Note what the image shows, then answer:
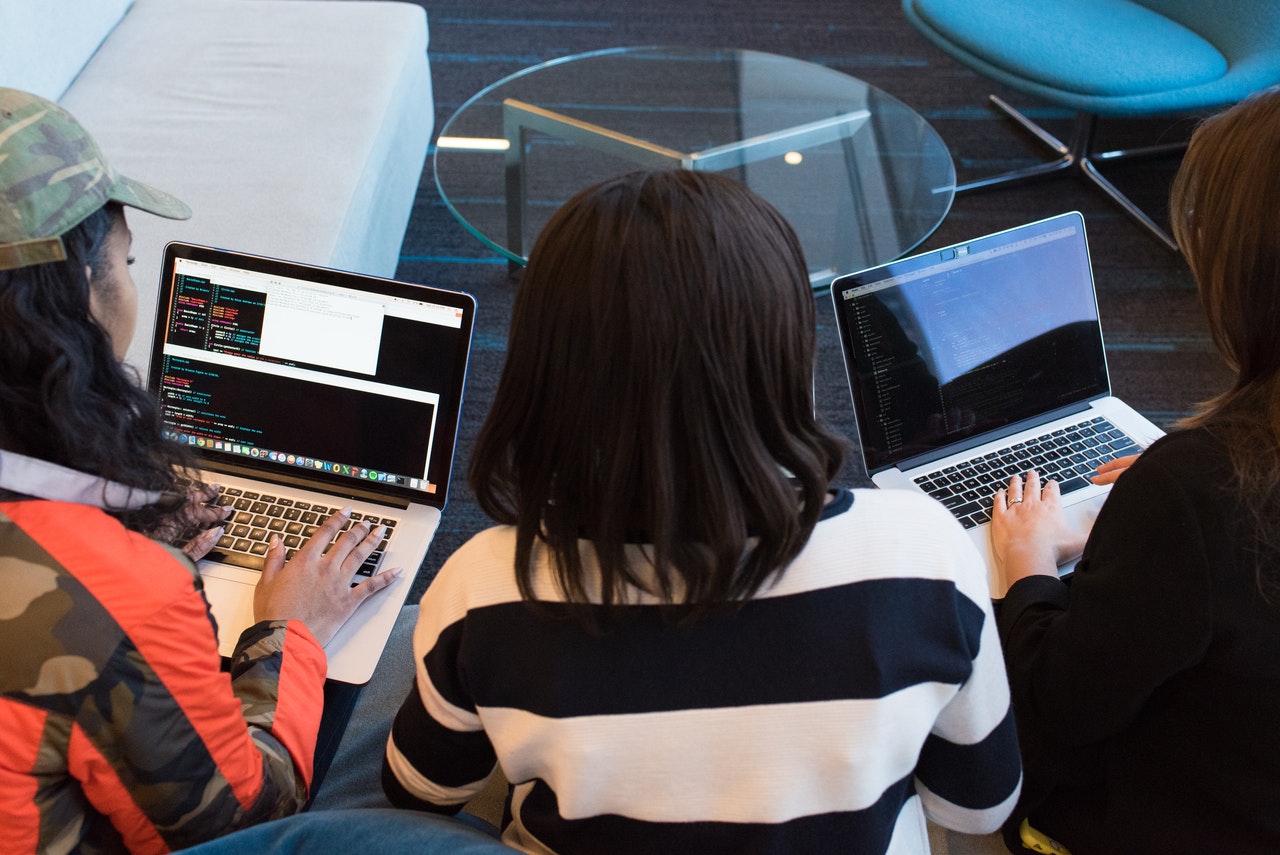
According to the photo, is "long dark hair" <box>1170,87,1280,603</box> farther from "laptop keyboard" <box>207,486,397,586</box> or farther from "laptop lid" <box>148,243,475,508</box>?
"laptop keyboard" <box>207,486,397,586</box>

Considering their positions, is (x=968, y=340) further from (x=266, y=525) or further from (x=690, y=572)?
(x=266, y=525)

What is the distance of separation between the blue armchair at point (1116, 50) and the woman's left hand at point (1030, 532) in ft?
5.30

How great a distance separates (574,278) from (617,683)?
295 mm

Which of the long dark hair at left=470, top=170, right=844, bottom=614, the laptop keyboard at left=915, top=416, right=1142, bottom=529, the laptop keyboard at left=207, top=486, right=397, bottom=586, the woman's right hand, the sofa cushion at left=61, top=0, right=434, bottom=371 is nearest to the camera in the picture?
the long dark hair at left=470, top=170, right=844, bottom=614

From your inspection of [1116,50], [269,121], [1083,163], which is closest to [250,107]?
[269,121]

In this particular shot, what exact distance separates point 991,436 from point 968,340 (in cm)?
15

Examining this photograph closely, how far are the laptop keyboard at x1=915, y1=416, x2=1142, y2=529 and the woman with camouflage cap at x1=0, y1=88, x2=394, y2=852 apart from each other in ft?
2.89

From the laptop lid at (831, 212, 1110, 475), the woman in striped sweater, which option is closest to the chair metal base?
the laptop lid at (831, 212, 1110, 475)

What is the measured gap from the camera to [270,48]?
8.34 feet

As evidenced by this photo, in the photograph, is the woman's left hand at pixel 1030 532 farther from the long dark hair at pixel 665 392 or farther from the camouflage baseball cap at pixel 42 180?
the camouflage baseball cap at pixel 42 180

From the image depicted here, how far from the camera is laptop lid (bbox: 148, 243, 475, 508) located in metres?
1.28

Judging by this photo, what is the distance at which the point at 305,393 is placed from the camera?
1322mm

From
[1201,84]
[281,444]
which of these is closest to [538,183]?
[281,444]

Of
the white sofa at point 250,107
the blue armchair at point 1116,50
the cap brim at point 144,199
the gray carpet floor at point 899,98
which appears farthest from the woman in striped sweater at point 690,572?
the blue armchair at point 1116,50
